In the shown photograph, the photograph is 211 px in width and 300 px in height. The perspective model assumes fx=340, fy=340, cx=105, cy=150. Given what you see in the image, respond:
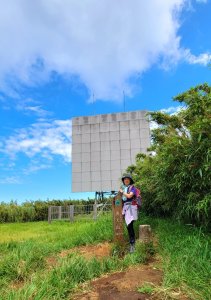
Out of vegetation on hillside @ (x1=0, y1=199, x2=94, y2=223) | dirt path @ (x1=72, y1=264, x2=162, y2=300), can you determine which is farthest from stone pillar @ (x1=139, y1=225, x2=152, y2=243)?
vegetation on hillside @ (x1=0, y1=199, x2=94, y2=223)

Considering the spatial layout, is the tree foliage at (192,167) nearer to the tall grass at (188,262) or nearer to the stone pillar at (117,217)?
the tall grass at (188,262)

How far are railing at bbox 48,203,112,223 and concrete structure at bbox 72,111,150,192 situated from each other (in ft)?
4.23

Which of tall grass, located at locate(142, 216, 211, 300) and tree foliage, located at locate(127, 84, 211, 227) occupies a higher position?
tree foliage, located at locate(127, 84, 211, 227)

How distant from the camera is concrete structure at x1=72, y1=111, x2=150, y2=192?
915 inches

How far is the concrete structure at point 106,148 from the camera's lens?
23234mm

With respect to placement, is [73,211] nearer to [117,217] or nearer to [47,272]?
[117,217]

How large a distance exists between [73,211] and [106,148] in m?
4.84

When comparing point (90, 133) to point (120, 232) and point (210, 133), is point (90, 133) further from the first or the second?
point (210, 133)

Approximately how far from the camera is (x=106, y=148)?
23.6 metres

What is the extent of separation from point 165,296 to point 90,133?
65.9ft

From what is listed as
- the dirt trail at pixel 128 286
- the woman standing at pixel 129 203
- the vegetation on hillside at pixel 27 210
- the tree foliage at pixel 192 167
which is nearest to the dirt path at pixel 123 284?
the dirt trail at pixel 128 286

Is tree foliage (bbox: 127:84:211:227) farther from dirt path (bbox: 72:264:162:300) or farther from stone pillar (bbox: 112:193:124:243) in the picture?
dirt path (bbox: 72:264:162:300)

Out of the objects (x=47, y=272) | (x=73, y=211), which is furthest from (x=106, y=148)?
(x=47, y=272)

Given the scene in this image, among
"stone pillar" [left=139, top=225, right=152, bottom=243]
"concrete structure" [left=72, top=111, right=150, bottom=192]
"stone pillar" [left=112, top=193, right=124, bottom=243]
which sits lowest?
"stone pillar" [left=139, top=225, right=152, bottom=243]
